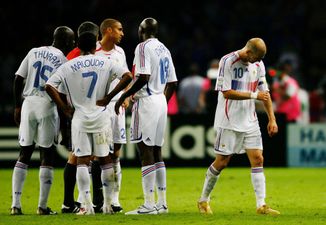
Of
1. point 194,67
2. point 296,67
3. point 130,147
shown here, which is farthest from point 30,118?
point 296,67

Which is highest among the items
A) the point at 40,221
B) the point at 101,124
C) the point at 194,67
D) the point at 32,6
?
the point at 32,6

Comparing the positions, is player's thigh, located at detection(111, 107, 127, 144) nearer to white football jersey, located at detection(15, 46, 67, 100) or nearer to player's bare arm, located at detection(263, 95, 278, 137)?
white football jersey, located at detection(15, 46, 67, 100)

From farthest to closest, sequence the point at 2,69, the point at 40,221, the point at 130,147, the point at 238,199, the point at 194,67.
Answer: the point at 2,69, the point at 194,67, the point at 130,147, the point at 238,199, the point at 40,221

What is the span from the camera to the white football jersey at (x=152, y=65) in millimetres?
11492

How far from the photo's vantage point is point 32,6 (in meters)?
26.6

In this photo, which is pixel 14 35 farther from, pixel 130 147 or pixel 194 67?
pixel 130 147

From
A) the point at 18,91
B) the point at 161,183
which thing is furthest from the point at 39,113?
the point at 161,183

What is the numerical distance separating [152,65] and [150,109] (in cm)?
54

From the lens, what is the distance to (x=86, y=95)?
1098cm

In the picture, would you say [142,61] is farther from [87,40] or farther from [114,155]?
[114,155]

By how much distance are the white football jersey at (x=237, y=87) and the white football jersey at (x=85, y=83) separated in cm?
137

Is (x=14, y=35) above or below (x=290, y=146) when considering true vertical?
above

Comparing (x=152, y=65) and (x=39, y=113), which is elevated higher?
(x=152, y=65)

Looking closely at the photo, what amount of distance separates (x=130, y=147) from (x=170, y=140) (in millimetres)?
861
